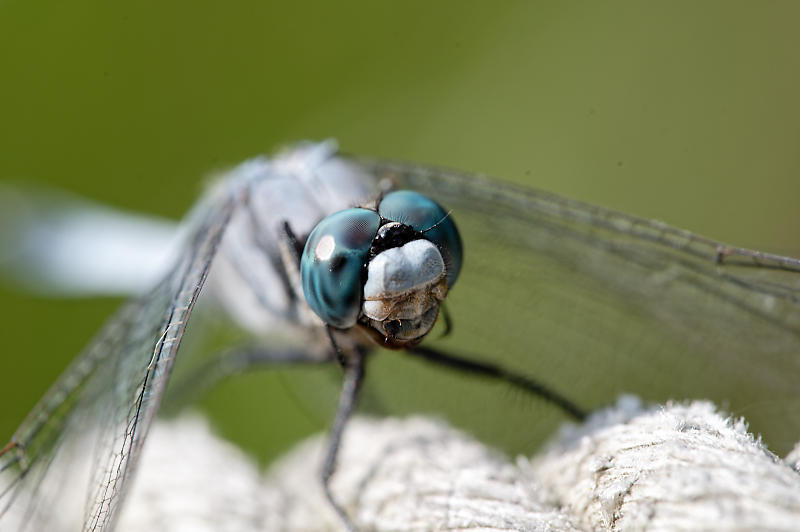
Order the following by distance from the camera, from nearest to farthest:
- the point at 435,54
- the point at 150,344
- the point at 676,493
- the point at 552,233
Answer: the point at 676,493 < the point at 150,344 < the point at 552,233 < the point at 435,54

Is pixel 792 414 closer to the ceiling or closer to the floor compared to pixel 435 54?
closer to the floor

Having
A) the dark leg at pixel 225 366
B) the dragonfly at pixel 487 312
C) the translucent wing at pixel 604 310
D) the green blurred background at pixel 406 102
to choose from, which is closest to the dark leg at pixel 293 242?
the dragonfly at pixel 487 312

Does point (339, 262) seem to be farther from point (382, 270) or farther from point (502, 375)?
point (502, 375)

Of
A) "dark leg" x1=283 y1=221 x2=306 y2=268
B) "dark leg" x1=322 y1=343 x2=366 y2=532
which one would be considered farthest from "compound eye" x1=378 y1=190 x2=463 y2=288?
"dark leg" x1=322 y1=343 x2=366 y2=532

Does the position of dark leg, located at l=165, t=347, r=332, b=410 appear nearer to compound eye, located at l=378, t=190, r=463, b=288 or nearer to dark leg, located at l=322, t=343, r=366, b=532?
dark leg, located at l=322, t=343, r=366, b=532

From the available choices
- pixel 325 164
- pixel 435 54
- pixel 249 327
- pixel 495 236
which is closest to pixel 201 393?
pixel 249 327

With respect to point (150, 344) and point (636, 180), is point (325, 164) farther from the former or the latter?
point (636, 180)

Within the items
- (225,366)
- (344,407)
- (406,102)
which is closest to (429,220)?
(344,407)
